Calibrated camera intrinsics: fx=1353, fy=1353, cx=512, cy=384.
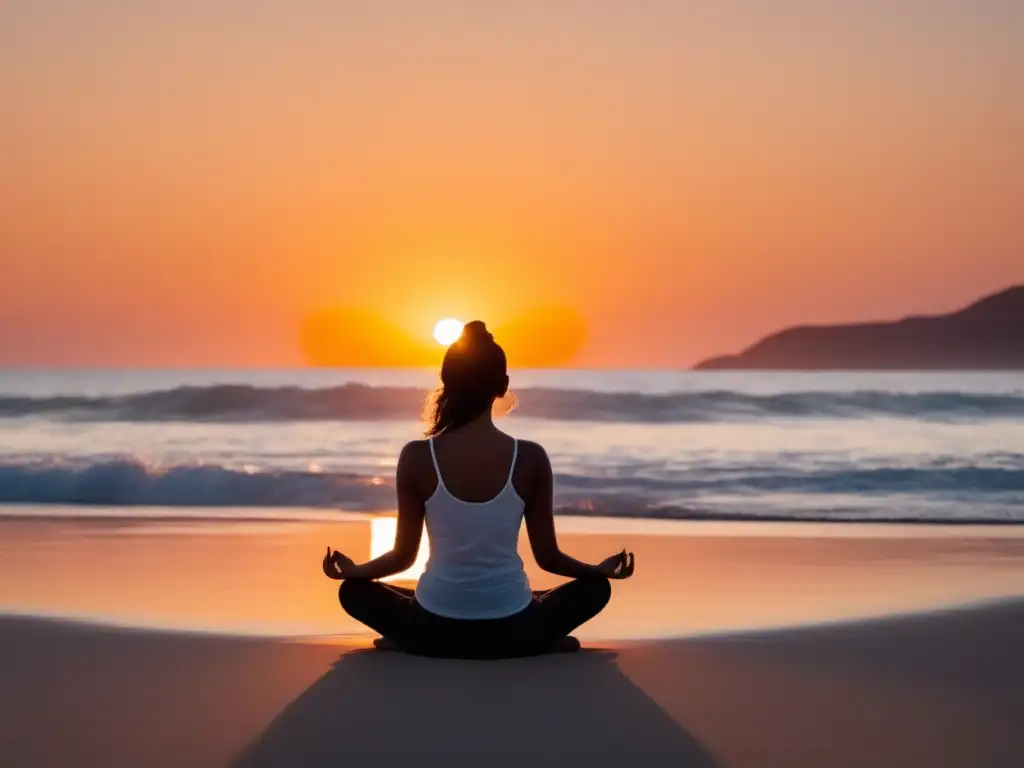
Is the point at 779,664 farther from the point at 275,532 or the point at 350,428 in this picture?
the point at 350,428

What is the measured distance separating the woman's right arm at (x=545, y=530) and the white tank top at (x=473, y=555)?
0.06 meters

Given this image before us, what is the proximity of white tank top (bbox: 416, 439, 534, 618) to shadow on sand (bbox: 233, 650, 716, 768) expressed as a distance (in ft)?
0.83

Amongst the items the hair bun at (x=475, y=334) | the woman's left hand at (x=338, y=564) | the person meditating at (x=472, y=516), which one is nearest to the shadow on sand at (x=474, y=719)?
the person meditating at (x=472, y=516)

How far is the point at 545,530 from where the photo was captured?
5328 mm

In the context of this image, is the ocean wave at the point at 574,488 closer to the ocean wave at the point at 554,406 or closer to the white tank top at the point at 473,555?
the white tank top at the point at 473,555

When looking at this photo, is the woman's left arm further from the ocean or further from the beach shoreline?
the ocean

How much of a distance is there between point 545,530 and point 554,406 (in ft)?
101

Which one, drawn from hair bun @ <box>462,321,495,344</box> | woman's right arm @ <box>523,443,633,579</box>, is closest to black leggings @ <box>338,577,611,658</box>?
woman's right arm @ <box>523,443,633,579</box>

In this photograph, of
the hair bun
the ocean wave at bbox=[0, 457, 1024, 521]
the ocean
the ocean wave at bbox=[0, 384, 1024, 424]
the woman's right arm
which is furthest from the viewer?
the ocean wave at bbox=[0, 384, 1024, 424]

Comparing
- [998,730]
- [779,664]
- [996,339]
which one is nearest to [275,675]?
[779,664]

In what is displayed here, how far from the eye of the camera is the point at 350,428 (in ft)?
98.6

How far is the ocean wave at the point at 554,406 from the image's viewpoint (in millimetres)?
32719

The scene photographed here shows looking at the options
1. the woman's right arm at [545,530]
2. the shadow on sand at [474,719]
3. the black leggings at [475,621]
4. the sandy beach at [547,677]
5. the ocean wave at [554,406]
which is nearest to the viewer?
the shadow on sand at [474,719]

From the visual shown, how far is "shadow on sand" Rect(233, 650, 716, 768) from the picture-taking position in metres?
4.11
